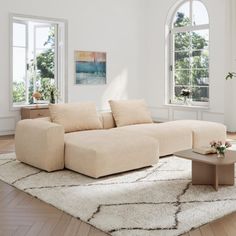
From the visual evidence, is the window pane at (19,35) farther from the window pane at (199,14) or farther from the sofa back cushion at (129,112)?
the window pane at (199,14)

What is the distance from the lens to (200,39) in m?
8.53

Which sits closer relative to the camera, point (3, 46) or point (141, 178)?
point (141, 178)

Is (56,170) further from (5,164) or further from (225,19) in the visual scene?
(225,19)

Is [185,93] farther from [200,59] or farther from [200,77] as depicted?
[200,59]

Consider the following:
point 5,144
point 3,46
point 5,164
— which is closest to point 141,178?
point 5,164

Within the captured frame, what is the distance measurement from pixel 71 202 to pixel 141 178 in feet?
3.47

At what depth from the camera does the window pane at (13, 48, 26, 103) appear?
26.0 ft

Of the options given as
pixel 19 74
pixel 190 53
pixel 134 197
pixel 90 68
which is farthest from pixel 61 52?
pixel 134 197

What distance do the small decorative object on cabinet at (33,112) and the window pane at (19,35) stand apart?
1.50 metres

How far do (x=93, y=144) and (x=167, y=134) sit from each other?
132cm

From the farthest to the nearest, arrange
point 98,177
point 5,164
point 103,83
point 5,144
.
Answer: point 103,83
point 5,144
point 5,164
point 98,177

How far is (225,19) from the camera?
775 centimetres

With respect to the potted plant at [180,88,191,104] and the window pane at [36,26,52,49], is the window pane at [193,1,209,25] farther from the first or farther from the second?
the window pane at [36,26,52,49]

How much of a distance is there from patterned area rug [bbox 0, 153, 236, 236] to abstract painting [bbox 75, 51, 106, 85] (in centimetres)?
413
